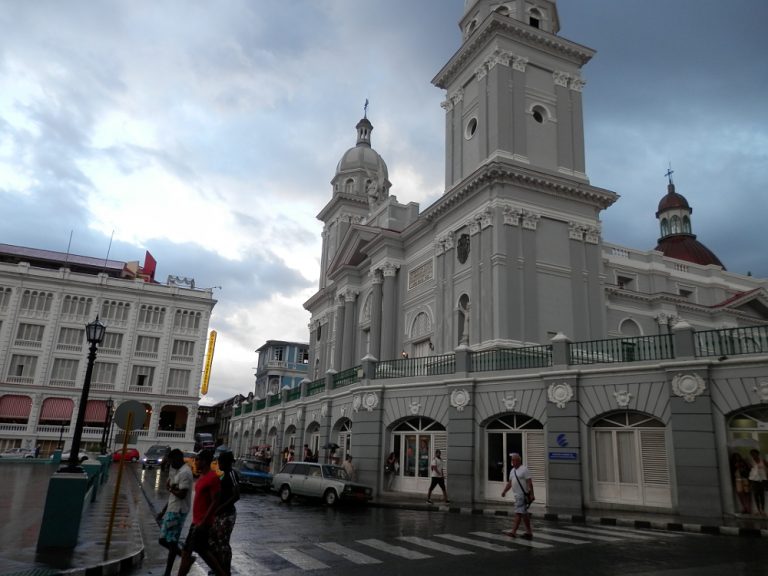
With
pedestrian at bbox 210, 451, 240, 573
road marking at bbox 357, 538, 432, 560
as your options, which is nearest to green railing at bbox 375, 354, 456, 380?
road marking at bbox 357, 538, 432, 560

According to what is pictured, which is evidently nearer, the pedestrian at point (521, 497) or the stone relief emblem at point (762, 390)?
the pedestrian at point (521, 497)

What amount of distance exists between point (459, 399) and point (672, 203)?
50948mm

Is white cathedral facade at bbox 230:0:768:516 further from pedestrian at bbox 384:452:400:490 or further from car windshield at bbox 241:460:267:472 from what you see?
car windshield at bbox 241:460:267:472

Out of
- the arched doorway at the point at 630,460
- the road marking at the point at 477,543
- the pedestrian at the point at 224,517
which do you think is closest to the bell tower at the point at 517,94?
the arched doorway at the point at 630,460

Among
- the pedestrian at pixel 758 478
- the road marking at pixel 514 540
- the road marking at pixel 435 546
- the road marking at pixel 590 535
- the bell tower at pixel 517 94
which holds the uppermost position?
the bell tower at pixel 517 94

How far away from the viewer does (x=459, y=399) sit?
22.0 meters

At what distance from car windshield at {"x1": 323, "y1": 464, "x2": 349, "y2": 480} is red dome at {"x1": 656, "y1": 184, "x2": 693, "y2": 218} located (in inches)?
2118

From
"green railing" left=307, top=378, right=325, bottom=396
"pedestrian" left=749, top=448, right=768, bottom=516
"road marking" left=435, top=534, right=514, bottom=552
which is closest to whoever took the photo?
"road marking" left=435, top=534, right=514, bottom=552

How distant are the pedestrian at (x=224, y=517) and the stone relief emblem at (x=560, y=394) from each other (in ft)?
46.3

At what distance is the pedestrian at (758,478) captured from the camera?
52.5ft

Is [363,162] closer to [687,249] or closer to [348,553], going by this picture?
[687,249]

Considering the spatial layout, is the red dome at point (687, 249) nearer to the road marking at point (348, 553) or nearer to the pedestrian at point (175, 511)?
the road marking at point (348, 553)

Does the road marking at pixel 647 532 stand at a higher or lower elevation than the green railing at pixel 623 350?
lower

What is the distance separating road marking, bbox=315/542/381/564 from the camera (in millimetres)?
10172
